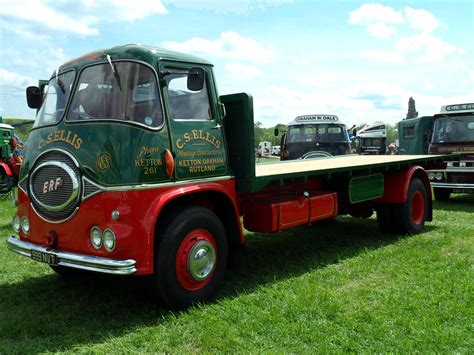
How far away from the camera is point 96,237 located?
4.39 metres

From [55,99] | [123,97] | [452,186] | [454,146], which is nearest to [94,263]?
[123,97]

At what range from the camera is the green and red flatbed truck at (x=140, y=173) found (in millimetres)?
4340

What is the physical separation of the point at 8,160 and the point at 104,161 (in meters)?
12.3

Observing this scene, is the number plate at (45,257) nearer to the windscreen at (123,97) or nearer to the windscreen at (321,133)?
the windscreen at (123,97)

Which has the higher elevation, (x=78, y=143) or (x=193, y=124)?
(x=193, y=124)

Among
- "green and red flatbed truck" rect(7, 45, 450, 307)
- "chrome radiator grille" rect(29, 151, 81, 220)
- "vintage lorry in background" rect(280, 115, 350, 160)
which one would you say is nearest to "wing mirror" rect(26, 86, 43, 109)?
"green and red flatbed truck" rect(7, 45, 450, 307)

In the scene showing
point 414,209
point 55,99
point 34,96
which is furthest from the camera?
point 414,209

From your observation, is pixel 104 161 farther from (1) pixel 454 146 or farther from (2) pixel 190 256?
(1) pixel 454 146

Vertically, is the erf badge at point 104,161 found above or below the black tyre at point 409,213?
above

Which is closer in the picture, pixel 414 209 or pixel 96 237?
pixel 96 237

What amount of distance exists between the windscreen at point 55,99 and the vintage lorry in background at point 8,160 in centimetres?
993

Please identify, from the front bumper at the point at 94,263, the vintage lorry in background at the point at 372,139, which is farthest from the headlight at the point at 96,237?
the vintage lorry in background at the point at 372,139

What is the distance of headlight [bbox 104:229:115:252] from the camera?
4273 millimetres

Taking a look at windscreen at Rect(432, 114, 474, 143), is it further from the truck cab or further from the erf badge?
the erf badge
